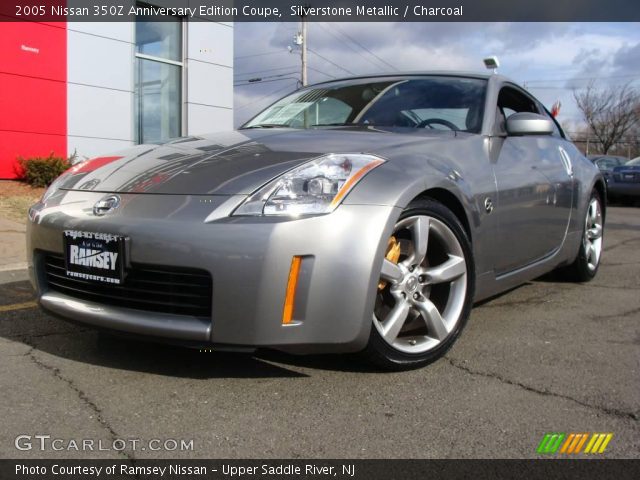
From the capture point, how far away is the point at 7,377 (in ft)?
8.50

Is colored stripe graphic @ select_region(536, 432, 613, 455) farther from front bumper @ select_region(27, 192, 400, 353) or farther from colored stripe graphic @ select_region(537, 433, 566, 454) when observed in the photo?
front bumper @ select_region(27, 192, 400, 353)

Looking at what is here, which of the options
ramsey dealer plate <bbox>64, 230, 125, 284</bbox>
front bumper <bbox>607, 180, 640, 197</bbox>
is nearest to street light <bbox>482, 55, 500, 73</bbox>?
front bumper <bbox>607, 180, 640, 197</bbox>

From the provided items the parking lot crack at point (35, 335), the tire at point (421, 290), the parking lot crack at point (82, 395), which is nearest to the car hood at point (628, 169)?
the tire at point (421, 290)

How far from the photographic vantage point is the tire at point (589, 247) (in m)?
4.68

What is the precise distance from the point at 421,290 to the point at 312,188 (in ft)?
2.35

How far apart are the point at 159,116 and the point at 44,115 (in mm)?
2319

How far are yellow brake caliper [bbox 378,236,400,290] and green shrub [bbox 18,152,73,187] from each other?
7843mm

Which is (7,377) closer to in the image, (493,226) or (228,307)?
(228,307)

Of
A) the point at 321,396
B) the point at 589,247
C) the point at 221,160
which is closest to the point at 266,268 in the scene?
the point at 321,396

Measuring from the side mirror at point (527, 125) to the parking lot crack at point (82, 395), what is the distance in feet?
8.41

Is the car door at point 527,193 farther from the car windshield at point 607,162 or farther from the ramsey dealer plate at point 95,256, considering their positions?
the car windshield at point 607,162

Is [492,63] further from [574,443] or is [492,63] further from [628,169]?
[574,443]

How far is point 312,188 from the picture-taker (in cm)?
243

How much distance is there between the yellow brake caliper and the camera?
2.62 metres
